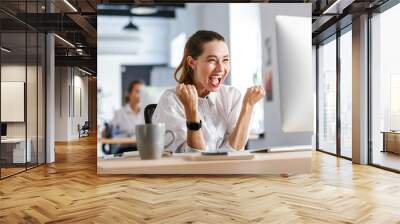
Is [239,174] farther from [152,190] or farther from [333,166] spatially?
[333,166]

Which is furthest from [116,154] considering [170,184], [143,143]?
[170,184]

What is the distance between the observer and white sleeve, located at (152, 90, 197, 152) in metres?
4.39

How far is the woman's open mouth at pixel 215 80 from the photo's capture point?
4371mm

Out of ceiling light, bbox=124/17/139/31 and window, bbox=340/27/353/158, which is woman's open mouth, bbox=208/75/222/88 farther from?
window, bbox=340/27/353/158

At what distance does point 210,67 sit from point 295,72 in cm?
108

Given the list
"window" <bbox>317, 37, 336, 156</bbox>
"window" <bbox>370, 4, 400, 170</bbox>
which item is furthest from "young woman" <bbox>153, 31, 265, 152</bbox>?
"window" <bbox>317, 37, 336, 156</bbox>

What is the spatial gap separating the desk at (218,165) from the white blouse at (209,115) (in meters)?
0.25

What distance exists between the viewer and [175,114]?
440 centimetres

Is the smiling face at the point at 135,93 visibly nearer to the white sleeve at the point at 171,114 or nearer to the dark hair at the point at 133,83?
the dark hair at the point at 133,83

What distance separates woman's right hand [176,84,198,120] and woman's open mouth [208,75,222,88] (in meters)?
0.20

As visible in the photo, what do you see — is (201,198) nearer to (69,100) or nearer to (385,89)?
(385,89)

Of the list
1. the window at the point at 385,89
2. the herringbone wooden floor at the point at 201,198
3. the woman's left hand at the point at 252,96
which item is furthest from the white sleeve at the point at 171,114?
the window at the point at 385,89

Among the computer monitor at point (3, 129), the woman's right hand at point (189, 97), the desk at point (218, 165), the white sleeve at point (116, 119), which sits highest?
the woman's right hand at point (189, 97)

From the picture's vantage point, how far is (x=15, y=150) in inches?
206
